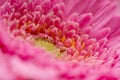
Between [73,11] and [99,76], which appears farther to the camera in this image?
[73,11]

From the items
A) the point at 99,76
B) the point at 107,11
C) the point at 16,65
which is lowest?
the point at 16,65

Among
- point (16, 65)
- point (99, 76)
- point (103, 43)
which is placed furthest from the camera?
point (103, 43)

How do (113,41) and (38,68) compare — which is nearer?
(38,68)

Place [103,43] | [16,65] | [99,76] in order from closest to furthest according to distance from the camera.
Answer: [16,65] < [99,76] < [103,43]

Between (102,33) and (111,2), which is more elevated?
(111,2)

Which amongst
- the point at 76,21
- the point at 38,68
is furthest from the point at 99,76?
the point at 76,21

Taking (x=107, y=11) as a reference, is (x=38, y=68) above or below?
below

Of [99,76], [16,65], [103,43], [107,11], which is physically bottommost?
[16,65]

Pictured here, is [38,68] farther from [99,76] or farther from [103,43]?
[103,43]

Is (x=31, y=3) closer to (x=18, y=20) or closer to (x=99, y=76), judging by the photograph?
(x=18, y=20)
